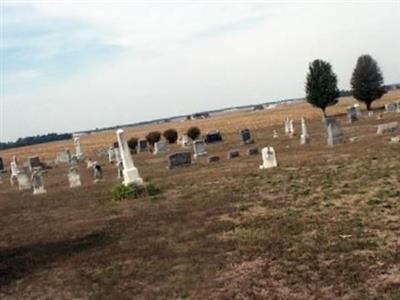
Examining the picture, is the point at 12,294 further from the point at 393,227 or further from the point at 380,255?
the point at 393,227

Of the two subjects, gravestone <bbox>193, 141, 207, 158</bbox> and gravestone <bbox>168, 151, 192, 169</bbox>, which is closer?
gravestone <bbox>168, 151, 192, 169</bbox>

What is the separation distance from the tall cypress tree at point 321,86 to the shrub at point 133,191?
1871 inches

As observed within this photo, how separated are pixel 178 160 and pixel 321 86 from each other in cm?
3862

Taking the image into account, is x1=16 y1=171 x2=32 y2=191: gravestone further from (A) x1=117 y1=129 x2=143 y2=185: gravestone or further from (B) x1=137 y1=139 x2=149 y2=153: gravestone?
(B) x1=137 y1=139 x2=149 y2=153: gravestone

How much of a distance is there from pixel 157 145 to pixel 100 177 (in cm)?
1622

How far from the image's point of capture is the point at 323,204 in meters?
→ 15.1

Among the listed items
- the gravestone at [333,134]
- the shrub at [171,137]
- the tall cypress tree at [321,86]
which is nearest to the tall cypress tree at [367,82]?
the tall cypress tree at [321,86]

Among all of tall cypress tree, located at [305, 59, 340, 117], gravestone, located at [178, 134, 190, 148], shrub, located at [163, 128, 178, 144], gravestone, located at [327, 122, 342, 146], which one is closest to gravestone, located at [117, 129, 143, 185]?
gravestone, located at [327, 122, 342, 146]

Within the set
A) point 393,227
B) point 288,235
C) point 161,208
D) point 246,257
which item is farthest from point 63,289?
point 161,208

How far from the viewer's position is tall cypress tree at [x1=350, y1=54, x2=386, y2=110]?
6856cm

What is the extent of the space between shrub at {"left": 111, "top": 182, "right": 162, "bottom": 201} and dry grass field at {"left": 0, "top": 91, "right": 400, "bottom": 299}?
0.56 m

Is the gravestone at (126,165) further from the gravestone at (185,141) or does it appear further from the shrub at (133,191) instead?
the gravestone at (185,141)

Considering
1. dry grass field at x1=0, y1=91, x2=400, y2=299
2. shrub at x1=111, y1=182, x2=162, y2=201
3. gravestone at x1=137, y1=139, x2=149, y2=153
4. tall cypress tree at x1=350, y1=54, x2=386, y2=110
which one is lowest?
dry grass field at x1=0, y1=91, x2=400, y2=299

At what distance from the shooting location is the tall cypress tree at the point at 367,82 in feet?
225
